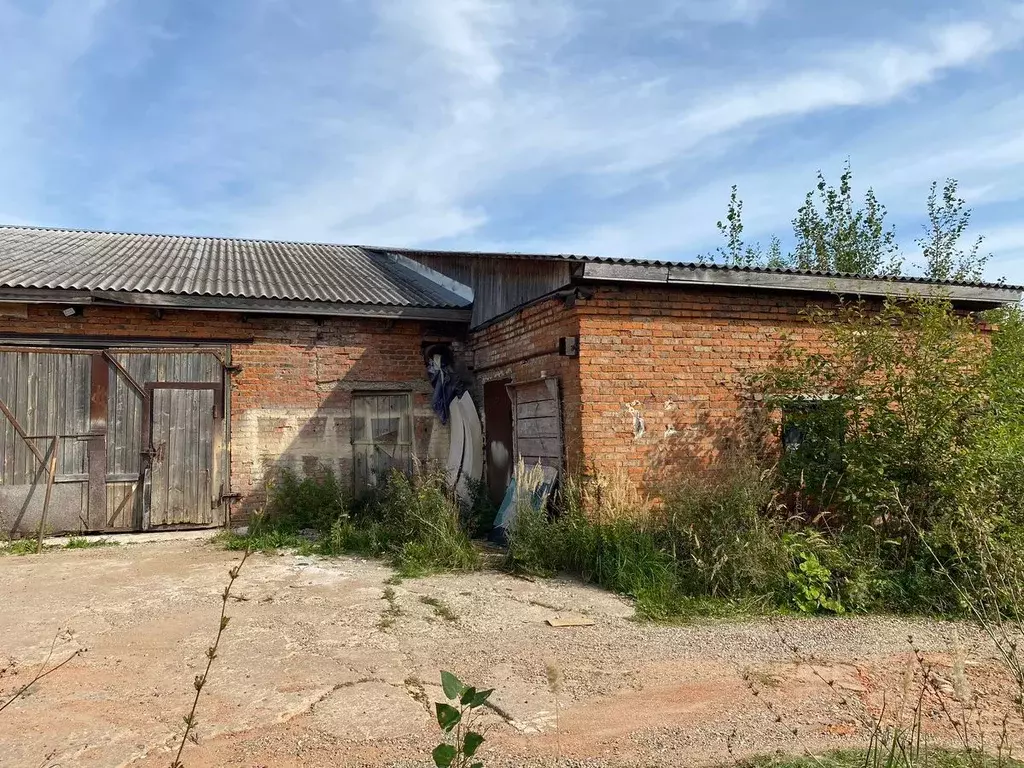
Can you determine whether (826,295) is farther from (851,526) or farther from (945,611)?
(945,611)

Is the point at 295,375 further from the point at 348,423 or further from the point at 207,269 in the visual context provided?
Result: the point at 207,269

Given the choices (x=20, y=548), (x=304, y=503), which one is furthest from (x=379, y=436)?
(x=20, y=548)

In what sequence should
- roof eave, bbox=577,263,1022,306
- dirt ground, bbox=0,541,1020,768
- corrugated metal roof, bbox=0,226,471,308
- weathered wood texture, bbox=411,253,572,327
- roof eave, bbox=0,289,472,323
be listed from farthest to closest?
corrugated metal roof, bbox=0,226,471,308, roof eave, bbox=0,289,472,323, weathered wood texture, bbox=411,253,572,327, roof eave, bbox=577,263,1022,306, dirt ground, bbox=0,541,1020,768

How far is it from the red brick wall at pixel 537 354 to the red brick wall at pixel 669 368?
0.64ft

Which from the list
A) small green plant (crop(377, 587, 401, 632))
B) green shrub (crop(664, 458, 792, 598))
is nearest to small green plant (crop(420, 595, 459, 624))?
small green plant (crop(377, 587, 401, 632))

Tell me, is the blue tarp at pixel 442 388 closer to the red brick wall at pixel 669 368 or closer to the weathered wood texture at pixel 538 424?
the weathered wood texture at pixel 538 424

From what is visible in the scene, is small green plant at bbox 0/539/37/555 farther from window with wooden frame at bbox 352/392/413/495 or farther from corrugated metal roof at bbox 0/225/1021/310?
window with wooden frame at bbox 352/392/413/495

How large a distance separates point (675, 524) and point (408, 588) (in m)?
2.41

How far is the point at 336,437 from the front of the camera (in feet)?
30.9

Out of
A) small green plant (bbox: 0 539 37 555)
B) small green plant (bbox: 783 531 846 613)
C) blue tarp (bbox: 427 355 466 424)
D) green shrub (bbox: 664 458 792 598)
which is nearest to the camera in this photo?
small green plant (bbox: 783 531 846 613)

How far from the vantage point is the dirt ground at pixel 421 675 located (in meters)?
3.27

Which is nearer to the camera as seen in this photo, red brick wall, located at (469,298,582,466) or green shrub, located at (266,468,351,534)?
red brick wall, located at (469,298,582,466)

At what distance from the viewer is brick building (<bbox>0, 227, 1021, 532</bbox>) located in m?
7.20

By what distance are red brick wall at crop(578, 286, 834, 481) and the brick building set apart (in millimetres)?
20
